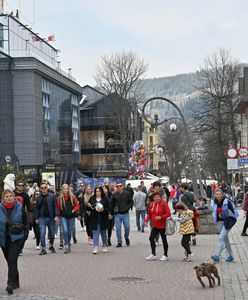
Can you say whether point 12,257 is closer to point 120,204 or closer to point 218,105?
point 120,204

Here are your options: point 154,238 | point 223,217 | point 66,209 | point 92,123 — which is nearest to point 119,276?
point 154,238

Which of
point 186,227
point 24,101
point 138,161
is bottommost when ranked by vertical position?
point 186,227

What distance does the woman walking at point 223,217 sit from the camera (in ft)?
46.7

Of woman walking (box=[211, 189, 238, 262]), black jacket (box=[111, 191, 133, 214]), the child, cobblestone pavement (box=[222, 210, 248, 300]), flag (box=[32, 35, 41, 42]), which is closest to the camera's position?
cobblestone pavement (box=[222, 210, 248, 300])

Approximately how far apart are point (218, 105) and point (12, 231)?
49549mm

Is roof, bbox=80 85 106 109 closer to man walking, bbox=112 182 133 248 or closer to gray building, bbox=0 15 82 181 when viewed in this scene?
Answer: gray building, bbox=0 15 82 181

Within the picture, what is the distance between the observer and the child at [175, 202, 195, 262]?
14.9 m

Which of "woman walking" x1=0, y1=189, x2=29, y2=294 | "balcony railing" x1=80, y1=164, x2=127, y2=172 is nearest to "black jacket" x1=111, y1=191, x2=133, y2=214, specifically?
"woman walking" x1=0, y1=189, x2=29, y2=294

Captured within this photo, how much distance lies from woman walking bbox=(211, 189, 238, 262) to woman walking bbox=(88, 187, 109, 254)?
3.52 meters

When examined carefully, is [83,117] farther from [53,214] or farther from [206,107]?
[53,214]

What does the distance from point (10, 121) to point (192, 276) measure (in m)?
58.4

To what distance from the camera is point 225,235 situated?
14.2 m

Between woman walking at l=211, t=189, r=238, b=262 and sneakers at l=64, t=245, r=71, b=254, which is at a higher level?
woman walking at l=211, t=189, r=238, b=262

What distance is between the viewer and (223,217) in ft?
47.1
